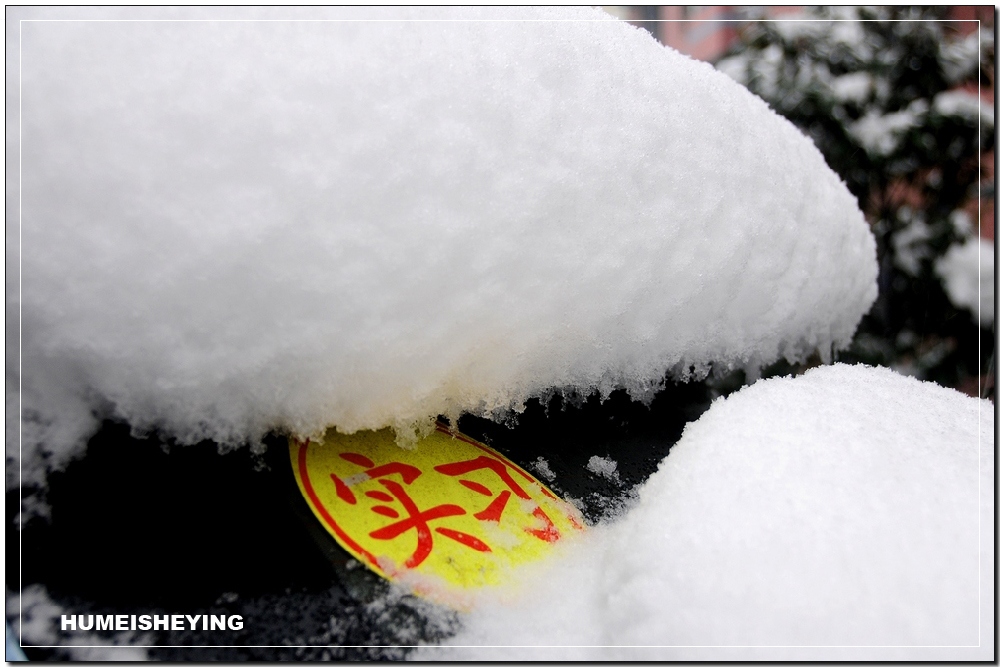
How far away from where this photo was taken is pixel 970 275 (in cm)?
226

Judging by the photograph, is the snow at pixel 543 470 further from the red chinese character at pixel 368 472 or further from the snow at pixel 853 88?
the snow at pixel 853 88

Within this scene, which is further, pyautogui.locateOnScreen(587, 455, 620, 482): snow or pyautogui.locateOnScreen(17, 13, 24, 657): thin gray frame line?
pyautogui.locateOnScreen(587, 455, 620, 482): snow

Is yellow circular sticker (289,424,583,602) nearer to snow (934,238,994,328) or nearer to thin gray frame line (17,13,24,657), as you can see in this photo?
thin gray frame line (17,13,24,657)

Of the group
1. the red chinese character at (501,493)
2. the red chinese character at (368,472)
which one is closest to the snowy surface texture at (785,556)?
the red chinese character at (501,493)

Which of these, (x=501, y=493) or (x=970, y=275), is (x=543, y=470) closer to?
(x=501, y=493)

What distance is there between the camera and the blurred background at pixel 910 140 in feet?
7.52

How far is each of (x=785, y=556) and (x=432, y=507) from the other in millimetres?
319

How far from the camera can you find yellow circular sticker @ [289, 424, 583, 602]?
22.5 inches

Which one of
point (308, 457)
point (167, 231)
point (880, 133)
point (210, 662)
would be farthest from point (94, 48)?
point (880, 133)

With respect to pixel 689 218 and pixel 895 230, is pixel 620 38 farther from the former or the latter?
pixel 895 230

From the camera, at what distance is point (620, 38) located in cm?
75

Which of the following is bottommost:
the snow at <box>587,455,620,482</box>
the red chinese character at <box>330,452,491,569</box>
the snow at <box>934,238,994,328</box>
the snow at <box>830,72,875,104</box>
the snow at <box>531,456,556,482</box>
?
the snow at <box>934,238,994,328</box>

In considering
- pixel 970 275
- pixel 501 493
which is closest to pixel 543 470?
pixel 501 493

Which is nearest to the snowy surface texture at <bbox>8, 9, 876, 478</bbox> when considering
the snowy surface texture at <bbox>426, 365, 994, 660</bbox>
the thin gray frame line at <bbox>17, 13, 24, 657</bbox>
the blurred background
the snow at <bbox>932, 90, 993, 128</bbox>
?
the thin gray frame line at <bbox>17, 13, 24, 657</bbox>
